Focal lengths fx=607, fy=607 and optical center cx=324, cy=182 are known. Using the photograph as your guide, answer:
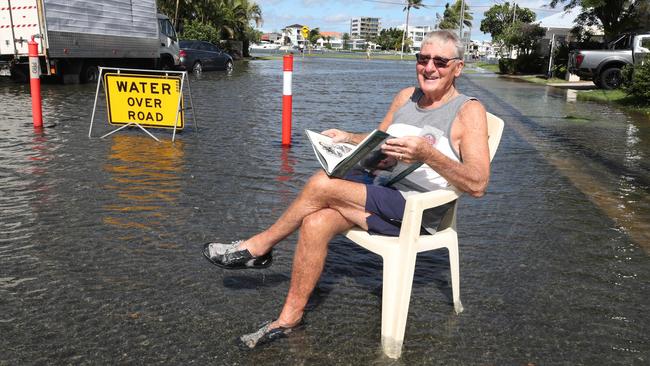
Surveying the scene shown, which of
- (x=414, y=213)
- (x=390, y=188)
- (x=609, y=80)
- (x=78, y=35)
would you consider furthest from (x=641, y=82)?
(x=78, y=35)

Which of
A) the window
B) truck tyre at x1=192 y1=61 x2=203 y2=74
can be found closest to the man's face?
the window

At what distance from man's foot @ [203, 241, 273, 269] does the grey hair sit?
1.40m

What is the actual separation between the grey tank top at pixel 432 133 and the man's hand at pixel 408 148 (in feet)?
1.00

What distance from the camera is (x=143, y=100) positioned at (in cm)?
852

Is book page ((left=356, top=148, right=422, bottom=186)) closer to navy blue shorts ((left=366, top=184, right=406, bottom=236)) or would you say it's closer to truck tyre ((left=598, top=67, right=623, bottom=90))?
navy blue shorts ((left=366, top=184, right=406, bottom=236))

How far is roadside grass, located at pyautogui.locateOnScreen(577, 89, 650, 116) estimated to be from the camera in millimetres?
14877

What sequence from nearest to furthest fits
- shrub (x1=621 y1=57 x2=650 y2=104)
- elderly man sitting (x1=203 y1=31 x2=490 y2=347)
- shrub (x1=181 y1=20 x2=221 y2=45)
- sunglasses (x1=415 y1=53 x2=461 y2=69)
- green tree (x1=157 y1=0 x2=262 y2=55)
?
1. elderly man sitting (x1=203 y1=31 x2=490 y2=347)
2. sunglasses (x1=415 y1=53 x2=461 y2=69)
3. shrub (x1=621 y1=57 x2=650 y2=104)
4. shrub (x1=181 y1=20 x2=221 y2=45)
5. green tree (x1=157 y1=0 x2=262 y2=55)

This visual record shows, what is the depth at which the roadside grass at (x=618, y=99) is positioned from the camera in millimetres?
14877

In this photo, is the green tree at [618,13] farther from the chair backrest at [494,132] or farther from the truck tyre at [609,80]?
the chair backrest at [494,132]

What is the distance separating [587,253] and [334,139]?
7.26ft

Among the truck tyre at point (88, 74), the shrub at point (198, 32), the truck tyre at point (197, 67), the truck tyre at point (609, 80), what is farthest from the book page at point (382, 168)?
the shrub at point (198, 32)

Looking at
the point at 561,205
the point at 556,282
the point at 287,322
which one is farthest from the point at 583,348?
Answer: the point at 561,205

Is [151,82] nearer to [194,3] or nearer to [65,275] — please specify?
[65,275]

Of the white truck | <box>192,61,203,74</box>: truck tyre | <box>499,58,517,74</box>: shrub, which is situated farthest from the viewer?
<box>499,58,517,74</box>: shrub
